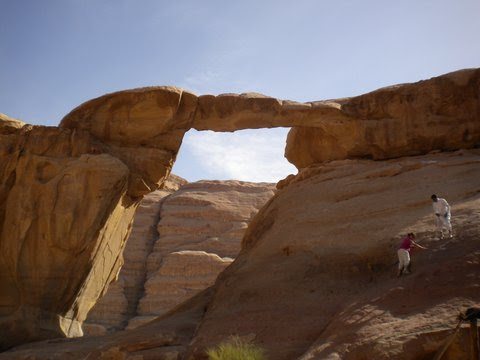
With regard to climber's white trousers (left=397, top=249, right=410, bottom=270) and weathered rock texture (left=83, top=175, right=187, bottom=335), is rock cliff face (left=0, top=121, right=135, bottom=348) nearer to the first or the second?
climber's white trousers (left=397, top=249, right=410, bottom=270)

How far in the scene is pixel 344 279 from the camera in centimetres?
1173

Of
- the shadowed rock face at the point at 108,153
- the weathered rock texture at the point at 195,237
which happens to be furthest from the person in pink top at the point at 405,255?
the weathered rock texture at the point at 195,237

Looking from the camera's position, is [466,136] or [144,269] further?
[144,269]

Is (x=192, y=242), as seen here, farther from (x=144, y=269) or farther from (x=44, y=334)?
(x=44, y=334)

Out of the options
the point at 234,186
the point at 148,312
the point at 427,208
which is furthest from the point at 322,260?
the point at 234,186

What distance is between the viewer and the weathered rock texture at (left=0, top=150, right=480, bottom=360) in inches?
344

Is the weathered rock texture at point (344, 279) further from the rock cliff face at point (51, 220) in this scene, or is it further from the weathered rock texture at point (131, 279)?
the weathered rock texture at point (131, 279)

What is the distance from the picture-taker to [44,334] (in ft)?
53.7

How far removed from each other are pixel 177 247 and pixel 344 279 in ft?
100

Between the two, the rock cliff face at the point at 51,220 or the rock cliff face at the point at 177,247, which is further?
the rock cliff face at the point at 177,247

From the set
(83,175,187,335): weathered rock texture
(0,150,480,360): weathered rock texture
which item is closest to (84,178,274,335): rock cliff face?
(83,175,187,335): weathered rock texture

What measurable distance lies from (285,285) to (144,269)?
30.0 metres

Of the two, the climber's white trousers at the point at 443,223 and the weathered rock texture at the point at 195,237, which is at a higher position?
the climber's white trousers at the point at 443,223

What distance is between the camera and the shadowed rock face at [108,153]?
17.0 m
